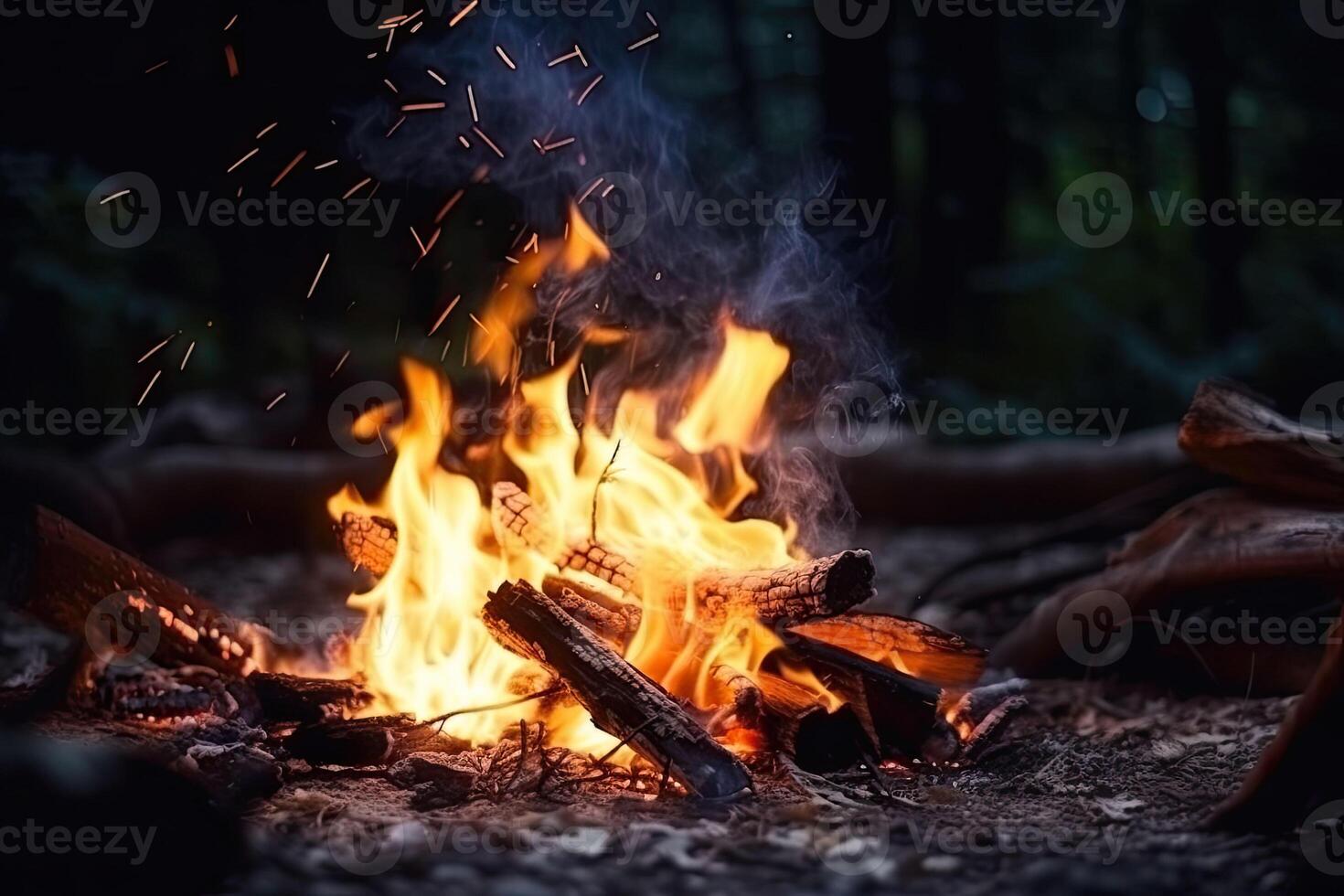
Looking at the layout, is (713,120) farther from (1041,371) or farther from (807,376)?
(807,376)

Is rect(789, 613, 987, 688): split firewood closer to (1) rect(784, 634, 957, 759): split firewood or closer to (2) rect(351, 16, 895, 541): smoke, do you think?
(1) rect(784, 634, 957, 759): split firewood

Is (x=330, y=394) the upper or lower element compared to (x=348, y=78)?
lower

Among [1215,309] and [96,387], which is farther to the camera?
[1215,309]

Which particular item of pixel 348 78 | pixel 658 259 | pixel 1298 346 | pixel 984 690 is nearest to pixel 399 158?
pixel 348 78

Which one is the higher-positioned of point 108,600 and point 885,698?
point 108,600

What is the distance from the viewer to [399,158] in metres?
7.45

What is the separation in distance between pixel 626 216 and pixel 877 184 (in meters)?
4.08

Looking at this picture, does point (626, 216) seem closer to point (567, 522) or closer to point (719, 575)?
point (567, 522)

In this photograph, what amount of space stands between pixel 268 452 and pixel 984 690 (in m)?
6.23

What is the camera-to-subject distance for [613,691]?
3.94 meters

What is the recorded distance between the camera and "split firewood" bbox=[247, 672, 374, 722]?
437cm

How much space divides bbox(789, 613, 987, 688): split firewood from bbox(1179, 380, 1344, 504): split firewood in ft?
4.15

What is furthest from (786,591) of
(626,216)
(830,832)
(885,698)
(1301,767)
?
(626,216)

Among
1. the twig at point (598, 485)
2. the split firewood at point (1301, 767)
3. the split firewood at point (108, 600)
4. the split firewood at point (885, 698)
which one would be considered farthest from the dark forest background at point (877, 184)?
the split firewood at point (1301, 767)
